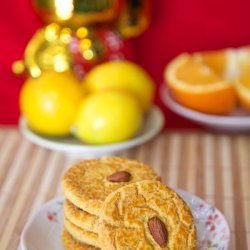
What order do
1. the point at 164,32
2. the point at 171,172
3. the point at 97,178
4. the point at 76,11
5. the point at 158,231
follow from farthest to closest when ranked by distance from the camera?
the point at 164,32 < the point at 76,11 < the point at 171,172 < the point at 97,178 < the point at 158,231

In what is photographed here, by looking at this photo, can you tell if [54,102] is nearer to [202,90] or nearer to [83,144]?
[83,144]

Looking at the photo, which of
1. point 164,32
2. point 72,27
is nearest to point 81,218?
point 72,27

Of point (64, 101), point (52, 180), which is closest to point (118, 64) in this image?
point (64, 101)

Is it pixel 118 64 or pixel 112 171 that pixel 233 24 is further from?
pixel 112 171

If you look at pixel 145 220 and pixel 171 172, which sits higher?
pixel 145 220

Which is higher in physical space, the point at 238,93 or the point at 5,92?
the point at 238,93

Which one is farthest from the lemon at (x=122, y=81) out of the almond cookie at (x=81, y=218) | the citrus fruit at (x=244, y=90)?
the almond cookie at (x=81, y=218)

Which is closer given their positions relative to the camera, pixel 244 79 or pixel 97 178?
pixel 97 178
